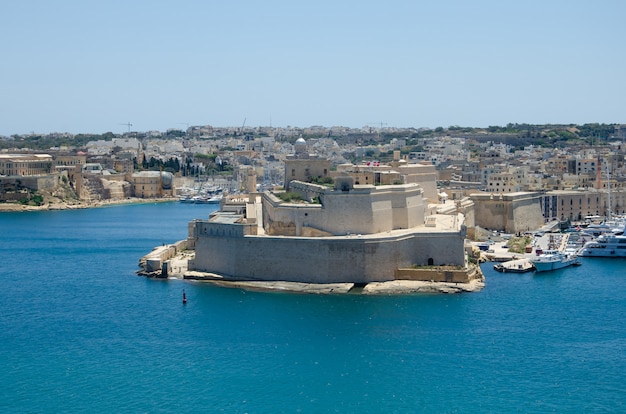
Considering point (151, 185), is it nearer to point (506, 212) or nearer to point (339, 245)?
point (506, 212)

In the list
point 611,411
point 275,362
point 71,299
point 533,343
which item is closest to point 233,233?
point 71,299

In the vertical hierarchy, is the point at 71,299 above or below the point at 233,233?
below

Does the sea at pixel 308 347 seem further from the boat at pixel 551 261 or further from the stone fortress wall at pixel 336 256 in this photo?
the stone fortress wall at pixel 336 256

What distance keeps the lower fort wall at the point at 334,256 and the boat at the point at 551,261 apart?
11.8ft

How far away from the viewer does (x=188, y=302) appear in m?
21.0

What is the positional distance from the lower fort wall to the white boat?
25.0 feet

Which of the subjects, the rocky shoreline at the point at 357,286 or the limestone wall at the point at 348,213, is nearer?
the rocky shoreline at the point at 357,286

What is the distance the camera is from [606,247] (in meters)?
28.3

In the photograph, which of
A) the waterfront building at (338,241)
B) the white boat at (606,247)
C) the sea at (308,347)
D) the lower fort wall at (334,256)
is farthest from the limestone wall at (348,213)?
the white boat at (606,247)

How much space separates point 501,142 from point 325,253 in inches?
2336

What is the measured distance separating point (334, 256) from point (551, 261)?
22.9 ft

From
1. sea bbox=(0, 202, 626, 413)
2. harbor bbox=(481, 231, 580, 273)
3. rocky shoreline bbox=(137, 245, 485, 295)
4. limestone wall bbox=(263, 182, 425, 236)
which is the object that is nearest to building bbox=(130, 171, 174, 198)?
harbor bbox=(481, 231, 580, 273)

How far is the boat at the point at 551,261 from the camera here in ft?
82.4

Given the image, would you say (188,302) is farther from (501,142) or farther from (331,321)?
(501,142)
